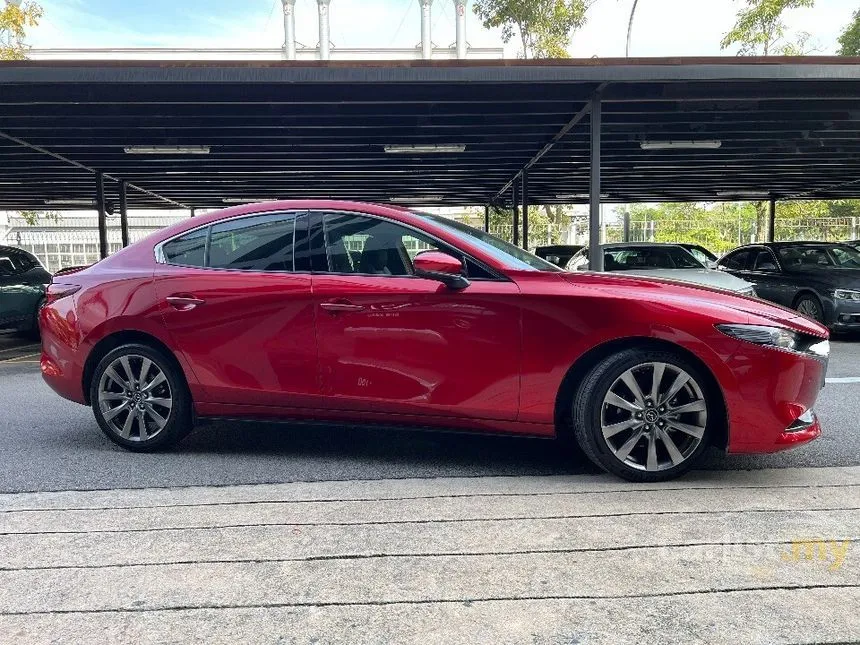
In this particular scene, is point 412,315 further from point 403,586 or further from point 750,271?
point 750,271

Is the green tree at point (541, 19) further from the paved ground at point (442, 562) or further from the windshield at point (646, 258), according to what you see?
the paved ground at point (442, 562)

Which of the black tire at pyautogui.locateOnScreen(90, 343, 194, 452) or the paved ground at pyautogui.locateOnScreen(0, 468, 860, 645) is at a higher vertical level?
the black tire at pyautogui.locateOnScreen(90, 343, 194, 452)

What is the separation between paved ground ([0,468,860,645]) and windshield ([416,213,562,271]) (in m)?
1.20

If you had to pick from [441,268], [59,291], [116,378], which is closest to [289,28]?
[59,291]

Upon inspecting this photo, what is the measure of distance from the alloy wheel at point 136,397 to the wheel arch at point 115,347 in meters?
0.10

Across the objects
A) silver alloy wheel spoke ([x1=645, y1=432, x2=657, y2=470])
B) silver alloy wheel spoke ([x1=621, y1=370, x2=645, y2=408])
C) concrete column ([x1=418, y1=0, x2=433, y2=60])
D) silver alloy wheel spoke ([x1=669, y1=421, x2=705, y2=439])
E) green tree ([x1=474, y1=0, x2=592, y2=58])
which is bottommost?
silver alloy wheel spoke ([x1=645, y1=432, x2=657, y2=470])

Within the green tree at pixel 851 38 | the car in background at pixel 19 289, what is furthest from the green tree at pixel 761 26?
the car in background at pixel 19 289

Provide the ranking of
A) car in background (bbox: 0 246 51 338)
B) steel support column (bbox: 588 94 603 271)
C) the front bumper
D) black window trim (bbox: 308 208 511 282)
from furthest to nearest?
car in background (bbox: 0 246 51 338)
steel support column (bbox: 588 94 603 271)
black window trim (bbox: 308 208 511 282)
the front bumper

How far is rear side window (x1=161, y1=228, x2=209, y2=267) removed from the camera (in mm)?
4227

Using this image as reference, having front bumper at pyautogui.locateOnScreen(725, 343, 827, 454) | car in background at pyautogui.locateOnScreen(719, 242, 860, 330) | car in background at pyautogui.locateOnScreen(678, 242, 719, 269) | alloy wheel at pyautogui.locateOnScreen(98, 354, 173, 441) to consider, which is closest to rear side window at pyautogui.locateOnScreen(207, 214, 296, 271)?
alloy wheel at pyautogui.locateOnScreen(98, 354, 173, 441)

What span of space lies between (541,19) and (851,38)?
34.8ft

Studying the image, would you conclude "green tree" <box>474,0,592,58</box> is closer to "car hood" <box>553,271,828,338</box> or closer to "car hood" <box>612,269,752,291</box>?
"car hood" <box>612,269,752,291</box>

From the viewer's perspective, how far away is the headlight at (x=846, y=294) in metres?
9.10

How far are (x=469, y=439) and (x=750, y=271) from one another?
342 inches
